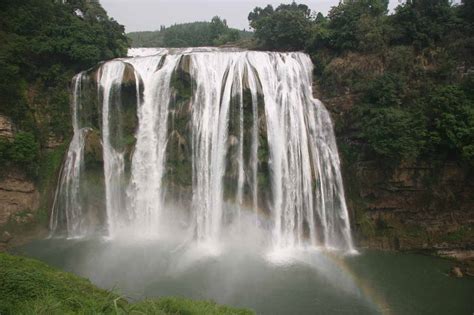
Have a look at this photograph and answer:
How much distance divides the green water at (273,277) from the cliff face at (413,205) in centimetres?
79

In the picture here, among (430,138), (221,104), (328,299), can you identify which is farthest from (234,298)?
(430,138)

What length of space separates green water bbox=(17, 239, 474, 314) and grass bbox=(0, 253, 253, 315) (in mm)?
3140

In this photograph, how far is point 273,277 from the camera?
13.6 m

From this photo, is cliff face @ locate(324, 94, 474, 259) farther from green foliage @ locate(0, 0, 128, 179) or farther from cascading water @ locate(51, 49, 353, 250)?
green foliage @ locate(0, 0, 128, 179)

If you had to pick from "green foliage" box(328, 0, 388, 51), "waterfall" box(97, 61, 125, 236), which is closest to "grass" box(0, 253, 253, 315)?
"waterfall" box(97, 61, 125, 236)

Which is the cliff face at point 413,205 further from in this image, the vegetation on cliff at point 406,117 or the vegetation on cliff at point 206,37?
the vegetation on cliff at point 206,37

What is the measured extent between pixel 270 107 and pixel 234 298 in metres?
8.64

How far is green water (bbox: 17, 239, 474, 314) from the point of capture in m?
12.1

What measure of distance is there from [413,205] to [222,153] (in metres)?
8.43

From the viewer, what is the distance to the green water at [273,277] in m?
12.1

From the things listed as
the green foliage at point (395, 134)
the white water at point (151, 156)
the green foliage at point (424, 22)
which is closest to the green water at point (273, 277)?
the white water at point (151, 156)

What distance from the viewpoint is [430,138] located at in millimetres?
15477

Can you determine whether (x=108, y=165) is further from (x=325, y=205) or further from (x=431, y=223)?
(x=431, y=223)

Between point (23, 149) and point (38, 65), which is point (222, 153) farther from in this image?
point (38, 65)
